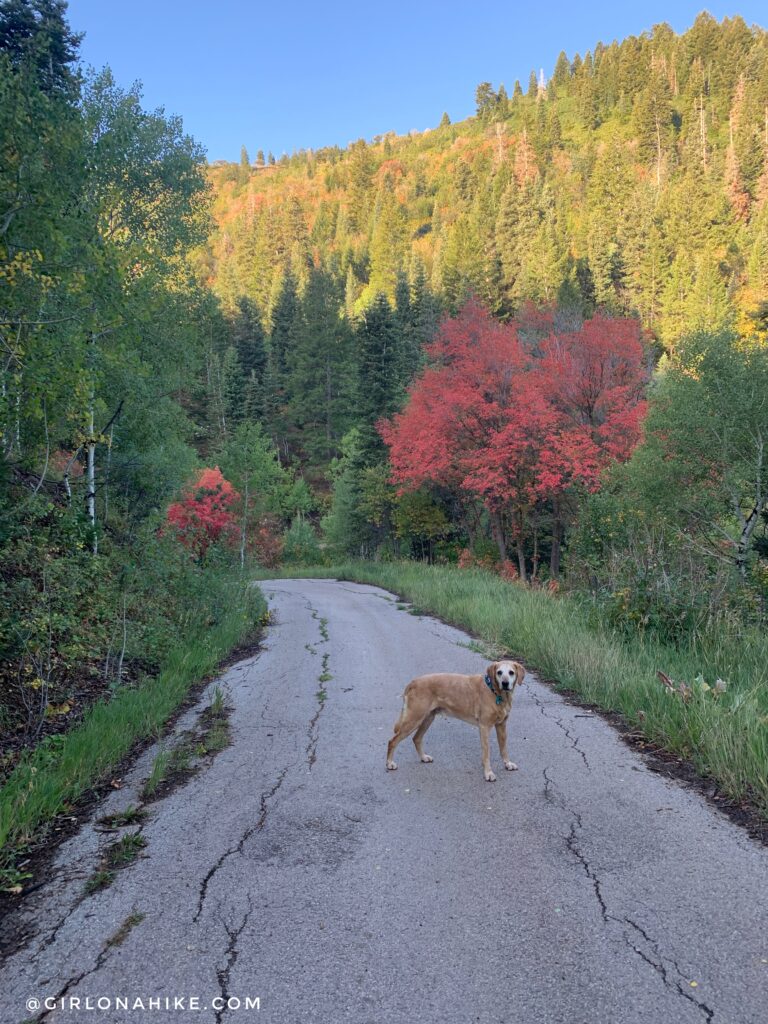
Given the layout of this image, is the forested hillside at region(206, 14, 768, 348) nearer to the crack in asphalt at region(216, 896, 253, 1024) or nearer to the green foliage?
the crack in asphalt at region(216, 896, 253, 1024)

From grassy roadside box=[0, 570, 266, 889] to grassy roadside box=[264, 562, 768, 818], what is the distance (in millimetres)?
4418

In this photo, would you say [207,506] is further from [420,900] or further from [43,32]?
[420,900]

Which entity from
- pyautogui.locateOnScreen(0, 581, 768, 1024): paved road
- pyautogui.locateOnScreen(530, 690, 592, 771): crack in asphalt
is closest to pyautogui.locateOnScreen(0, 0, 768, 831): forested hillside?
pyautogui.locateOnScreen(530, 690, 592, 771): crack in asphalt

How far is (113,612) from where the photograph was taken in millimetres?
7535

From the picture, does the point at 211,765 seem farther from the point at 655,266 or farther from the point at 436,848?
the point at 655,266

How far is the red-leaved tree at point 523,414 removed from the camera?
17.0 m

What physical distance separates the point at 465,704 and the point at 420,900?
1.68m

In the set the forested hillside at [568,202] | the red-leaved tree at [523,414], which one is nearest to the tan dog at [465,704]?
the red-leaved tree at [523,414]

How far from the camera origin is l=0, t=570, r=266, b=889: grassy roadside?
3430mm

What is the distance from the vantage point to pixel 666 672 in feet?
19.2

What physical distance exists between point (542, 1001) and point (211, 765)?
3214mm

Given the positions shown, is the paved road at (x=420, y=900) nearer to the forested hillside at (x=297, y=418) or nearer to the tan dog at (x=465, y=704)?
the tan dog at (x=465, y=704)

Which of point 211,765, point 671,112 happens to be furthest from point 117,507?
point 671,112

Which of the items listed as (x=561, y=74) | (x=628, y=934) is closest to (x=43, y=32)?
(x=628, y=934)
